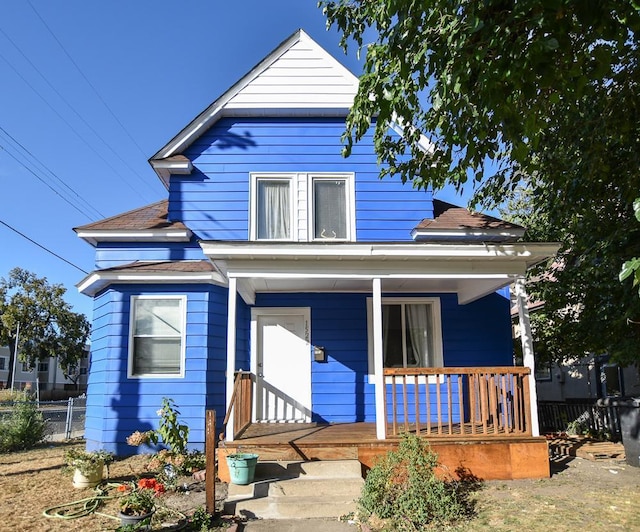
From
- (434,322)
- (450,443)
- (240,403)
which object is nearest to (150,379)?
(240,403)

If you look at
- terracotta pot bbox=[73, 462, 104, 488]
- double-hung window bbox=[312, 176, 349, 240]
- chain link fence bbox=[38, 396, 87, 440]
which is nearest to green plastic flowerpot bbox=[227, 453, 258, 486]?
terracotta pot bbox=[73, 462, 104, 488]

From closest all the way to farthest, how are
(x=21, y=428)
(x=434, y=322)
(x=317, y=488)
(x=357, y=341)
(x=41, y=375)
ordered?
(x=317, y=488) → (x=357, y=341) → (x=434, y=322) → (x=21, y=428) → (x=41, y=375)

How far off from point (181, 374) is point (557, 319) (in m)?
8.42

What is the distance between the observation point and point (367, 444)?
723 cm

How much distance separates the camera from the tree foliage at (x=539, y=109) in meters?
4.42

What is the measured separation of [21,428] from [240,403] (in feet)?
19.1

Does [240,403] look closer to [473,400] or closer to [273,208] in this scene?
[473,400]

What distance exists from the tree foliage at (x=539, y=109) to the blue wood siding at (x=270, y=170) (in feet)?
3.85

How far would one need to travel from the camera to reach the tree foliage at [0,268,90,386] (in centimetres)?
4069

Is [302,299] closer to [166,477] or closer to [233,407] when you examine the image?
[233,407]

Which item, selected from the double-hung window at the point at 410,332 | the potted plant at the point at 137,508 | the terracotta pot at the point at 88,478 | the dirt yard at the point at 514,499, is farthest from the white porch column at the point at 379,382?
the terracotta pot at the point at 88,478

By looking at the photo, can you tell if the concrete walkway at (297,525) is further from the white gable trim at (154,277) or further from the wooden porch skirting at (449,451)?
the white gable trim at (154,277)

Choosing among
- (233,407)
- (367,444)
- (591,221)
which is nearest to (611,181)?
(591,221)

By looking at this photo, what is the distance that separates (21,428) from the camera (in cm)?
1087
